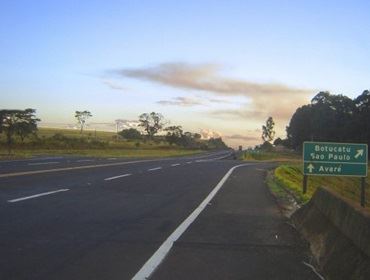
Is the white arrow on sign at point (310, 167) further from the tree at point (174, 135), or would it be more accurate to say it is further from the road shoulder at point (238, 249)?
the tree at point (174, 135)

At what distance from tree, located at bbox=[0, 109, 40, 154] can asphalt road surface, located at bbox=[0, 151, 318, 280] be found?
7480cm

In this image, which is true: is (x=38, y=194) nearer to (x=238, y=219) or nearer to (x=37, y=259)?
(x=238, y=219)

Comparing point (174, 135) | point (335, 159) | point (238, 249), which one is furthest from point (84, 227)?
point (174, 135)

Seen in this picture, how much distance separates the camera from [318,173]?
59.4 feet

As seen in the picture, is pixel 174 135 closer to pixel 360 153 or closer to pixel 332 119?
pixel 332 119

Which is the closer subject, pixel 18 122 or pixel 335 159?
pixel 335 159

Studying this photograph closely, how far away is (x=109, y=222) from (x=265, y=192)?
10294 millimetres

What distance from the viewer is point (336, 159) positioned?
1806 cm

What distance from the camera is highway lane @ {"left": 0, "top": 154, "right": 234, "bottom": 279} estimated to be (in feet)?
24.5

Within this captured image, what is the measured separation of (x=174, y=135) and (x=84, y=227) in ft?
553

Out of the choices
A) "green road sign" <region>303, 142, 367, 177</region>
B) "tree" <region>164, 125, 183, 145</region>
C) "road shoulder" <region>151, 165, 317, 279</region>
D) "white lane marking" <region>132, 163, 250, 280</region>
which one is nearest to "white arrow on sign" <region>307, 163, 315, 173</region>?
"green road sign" <region>303, 142, 367, 177</region>

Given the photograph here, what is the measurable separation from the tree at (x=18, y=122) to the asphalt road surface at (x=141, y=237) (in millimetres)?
74796

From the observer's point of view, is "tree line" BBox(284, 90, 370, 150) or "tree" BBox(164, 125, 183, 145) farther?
"tree" BBox(164, 125, 183, 145)

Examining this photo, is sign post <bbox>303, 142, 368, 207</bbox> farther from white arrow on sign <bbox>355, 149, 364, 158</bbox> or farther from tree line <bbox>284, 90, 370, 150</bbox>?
tree line <bbox>284, 90, 370, 150</bbox>
